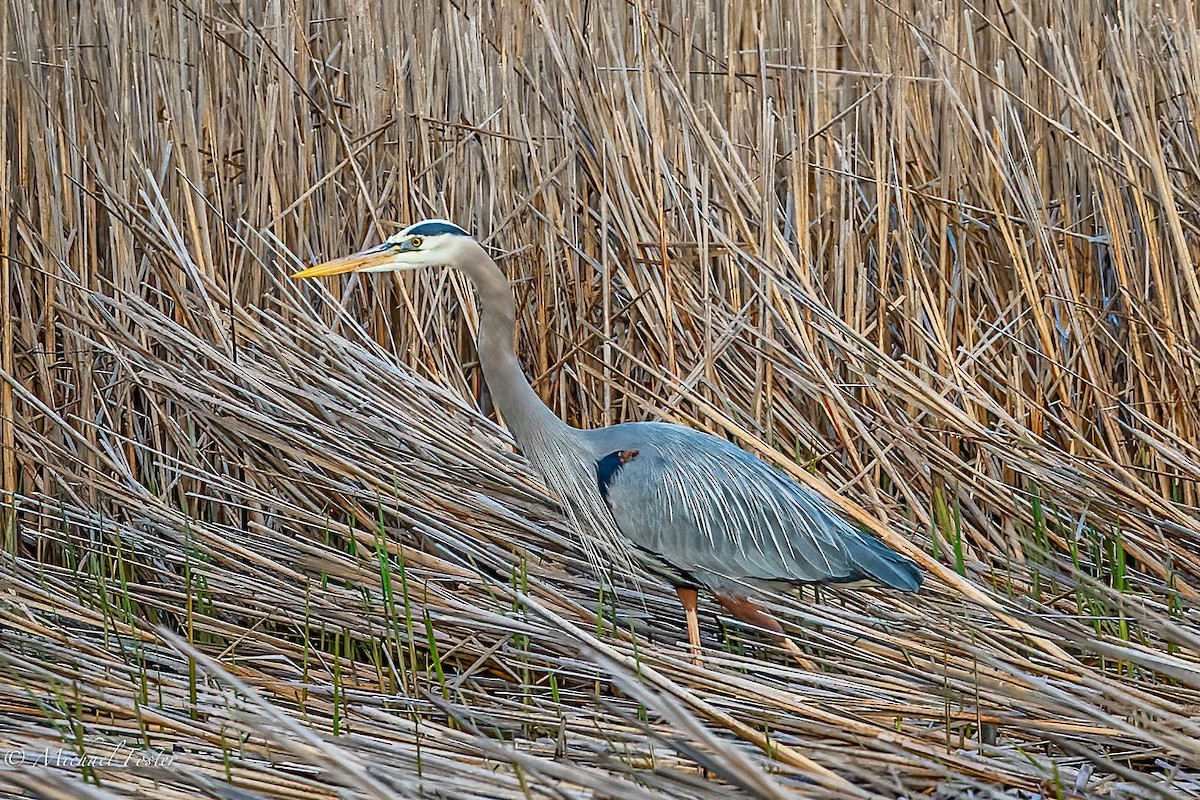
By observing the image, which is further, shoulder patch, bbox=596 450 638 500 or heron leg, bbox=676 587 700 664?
shoulder patch, bbox=596 450 638 500

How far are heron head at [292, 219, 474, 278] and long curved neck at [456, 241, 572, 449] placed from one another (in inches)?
1.5

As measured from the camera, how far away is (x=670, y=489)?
266 cm

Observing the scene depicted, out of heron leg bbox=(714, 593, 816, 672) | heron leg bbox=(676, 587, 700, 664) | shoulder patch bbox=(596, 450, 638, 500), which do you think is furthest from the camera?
shoulder patch bbox=(596, 450, 638, 500)

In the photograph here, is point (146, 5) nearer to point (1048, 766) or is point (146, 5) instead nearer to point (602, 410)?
point (602, 410)

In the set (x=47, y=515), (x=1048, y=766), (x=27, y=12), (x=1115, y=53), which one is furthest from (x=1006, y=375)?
(x=27, y=12)

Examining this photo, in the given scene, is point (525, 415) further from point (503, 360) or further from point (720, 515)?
point (720, 515)

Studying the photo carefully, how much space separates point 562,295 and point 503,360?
67cm

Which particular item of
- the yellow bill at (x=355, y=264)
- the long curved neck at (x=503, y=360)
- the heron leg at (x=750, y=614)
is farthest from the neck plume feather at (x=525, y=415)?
the heron leg at (x=750, y=614)

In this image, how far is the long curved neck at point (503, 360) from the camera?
2.70 m

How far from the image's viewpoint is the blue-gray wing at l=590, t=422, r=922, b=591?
2.65m

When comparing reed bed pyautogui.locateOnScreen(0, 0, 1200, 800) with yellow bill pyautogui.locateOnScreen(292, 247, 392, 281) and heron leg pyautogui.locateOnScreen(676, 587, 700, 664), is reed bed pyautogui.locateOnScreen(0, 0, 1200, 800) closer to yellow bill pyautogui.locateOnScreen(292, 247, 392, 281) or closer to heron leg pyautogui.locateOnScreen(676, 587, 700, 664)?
heron leg pyautogui.locateOnScreen(676, 587, 700, 664)

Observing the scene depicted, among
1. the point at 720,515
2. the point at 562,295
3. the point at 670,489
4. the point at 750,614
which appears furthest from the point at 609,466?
the point at 562,295

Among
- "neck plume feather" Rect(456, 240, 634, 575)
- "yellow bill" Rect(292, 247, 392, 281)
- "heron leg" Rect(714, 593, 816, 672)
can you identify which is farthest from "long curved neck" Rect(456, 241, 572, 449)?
"heron leg" Rect(714, 593, 816, 672)

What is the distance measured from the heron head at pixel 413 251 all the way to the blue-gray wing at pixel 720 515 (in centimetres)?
53
